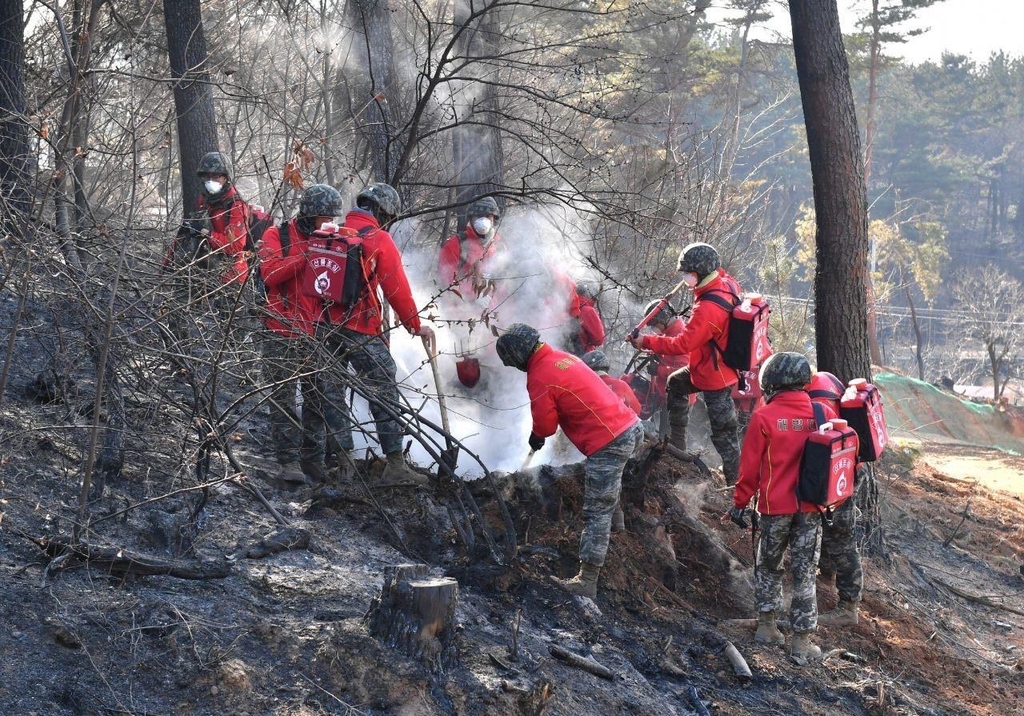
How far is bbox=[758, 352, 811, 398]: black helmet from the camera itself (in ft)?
21.9

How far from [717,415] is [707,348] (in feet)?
2.01

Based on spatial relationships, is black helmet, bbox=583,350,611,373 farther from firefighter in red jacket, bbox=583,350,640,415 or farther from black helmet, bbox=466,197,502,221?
black helmet, bbox=466,197,502,221

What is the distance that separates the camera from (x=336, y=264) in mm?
7113

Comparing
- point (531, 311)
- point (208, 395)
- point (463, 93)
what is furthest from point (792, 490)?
point (463, 93)

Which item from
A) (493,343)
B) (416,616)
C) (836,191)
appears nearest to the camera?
(416,616)

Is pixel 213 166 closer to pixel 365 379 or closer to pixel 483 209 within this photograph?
pixel 483 209

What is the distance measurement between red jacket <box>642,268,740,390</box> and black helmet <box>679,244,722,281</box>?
0.12 m

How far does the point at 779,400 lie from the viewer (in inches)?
264

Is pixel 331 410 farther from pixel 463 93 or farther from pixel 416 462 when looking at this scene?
pixel 463 93

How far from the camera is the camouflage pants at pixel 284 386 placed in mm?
5504

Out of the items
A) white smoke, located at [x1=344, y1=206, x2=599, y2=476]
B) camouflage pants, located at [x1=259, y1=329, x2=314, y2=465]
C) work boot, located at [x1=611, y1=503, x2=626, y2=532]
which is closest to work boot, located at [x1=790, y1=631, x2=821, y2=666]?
work boot, located at [x1=611, y1=503, x2=626, y2=532]

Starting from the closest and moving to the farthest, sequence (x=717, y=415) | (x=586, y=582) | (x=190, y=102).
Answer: (x=586, y=582)
(x=717, y=415)
(x=190, y=102)

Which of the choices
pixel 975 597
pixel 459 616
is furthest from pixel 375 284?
pixel 975 597

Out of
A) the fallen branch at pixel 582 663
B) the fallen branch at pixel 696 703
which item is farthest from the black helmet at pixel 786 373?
the fallen branch at pixel 582 663
